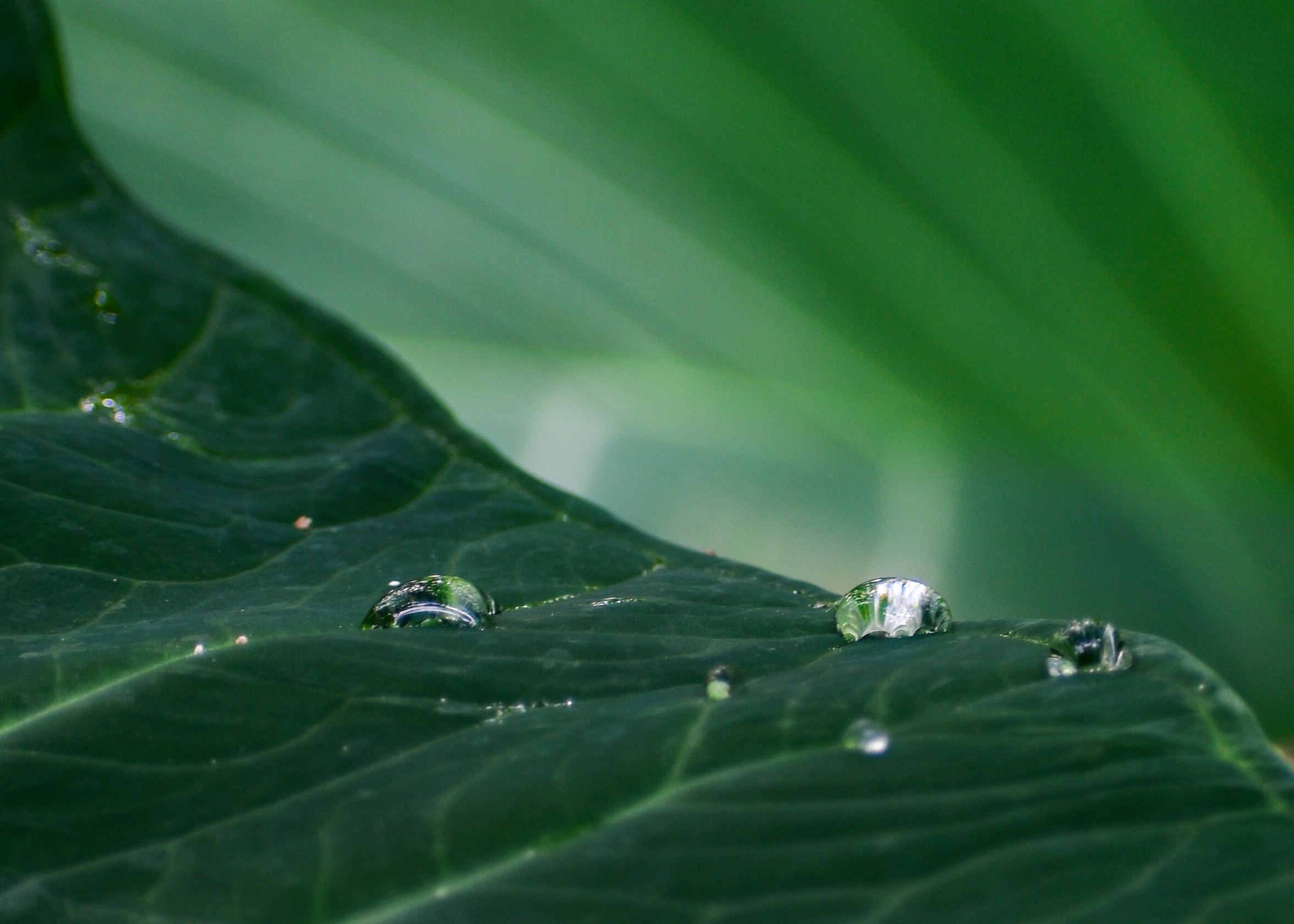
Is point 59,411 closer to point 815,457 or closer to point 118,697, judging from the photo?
point 118,697

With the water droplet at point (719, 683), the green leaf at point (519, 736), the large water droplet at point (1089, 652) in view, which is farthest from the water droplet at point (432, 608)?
the large water droplet at point (1089, 652)

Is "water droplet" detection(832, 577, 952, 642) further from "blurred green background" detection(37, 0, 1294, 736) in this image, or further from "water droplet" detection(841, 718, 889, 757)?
"blurred green background" detection(37, 0, 1294, 736)

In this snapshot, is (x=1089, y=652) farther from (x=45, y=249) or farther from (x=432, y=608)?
(x=45, y=249)

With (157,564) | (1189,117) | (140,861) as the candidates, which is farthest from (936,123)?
(140,861)

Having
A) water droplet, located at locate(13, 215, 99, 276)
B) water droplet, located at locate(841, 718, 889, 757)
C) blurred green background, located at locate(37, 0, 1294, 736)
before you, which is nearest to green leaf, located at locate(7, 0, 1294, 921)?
water droplet, located at locate(841, 718, 889, 757)

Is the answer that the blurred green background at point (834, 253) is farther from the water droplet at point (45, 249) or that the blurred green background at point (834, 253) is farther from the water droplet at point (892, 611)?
the water droplet at point (892, 611)
